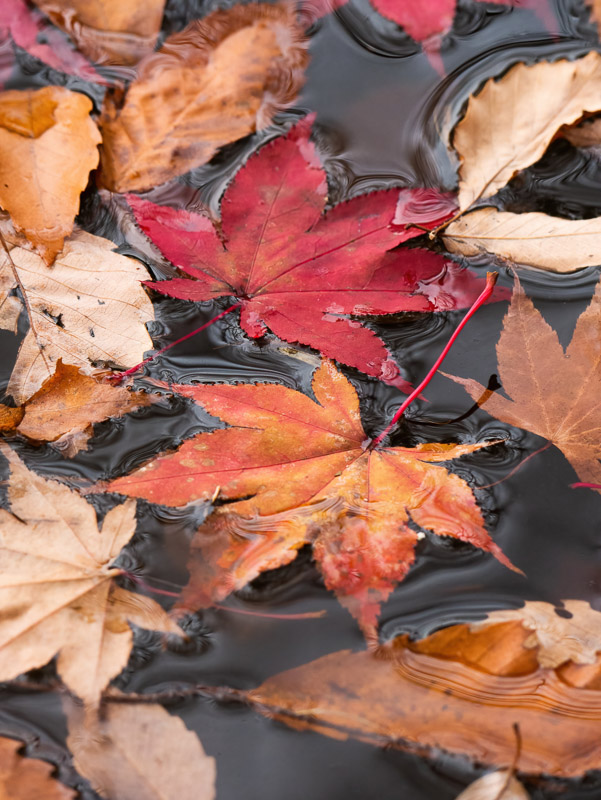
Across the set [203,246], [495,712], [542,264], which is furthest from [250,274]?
[495,712]

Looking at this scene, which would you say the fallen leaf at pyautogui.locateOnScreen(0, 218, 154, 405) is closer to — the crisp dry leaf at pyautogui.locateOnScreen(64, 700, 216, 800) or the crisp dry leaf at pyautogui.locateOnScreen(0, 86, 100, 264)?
the crisp dry leaf at pyautogui.locateOnScreen(0, 86, 100, 264)

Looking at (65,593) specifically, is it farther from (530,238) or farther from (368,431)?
(530,238)

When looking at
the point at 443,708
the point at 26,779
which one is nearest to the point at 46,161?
the point at 26,779

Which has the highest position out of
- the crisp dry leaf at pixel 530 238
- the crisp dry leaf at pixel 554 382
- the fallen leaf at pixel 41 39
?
the fallen leaf at pixel 41 39

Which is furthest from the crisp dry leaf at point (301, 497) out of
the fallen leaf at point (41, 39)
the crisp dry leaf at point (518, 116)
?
the fallen leaf at point (41, 39)

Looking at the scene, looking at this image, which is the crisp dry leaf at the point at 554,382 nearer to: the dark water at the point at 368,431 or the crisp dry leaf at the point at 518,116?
the dark water at the point at 368,431

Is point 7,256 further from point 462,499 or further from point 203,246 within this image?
point 462,499
